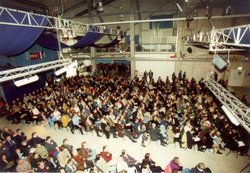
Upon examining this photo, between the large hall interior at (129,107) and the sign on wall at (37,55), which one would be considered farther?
the sign on wall at (37,55)

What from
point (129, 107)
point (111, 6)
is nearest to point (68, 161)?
point (129, 107)

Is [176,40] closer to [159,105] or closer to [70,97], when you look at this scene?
[159,105]

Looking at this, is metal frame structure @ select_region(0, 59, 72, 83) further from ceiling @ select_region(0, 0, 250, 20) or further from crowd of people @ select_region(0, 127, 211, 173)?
ceiling @ select_region(0, 0, 250, 20)

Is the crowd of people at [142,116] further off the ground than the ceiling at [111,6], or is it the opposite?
the ceiling at [111,6]

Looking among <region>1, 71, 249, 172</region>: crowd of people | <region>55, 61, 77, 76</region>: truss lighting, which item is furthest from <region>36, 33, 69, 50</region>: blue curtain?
<region>1, 71, 249, 172</region>: crowd of people

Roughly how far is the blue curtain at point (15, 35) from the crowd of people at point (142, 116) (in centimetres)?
336

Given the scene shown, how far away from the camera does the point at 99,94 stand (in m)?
10.8

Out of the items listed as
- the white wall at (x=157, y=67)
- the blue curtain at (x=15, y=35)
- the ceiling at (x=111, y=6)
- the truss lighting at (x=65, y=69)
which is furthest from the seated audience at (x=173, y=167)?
the white wall at (x=157, y=67)

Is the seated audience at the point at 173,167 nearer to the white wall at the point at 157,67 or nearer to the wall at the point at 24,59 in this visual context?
the white wall at the point at 157,67

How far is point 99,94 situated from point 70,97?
160 cm

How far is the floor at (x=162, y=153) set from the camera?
5.77 meters

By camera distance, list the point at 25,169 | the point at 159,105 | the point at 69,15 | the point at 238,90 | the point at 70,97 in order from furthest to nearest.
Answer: the point at 69,15, the point at 238,90, the point at 70,97, the point at 159,105, the point at 25,169

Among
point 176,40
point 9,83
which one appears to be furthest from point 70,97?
point 176,40

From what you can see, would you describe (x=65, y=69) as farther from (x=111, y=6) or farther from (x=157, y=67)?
(x=111, y=6)
